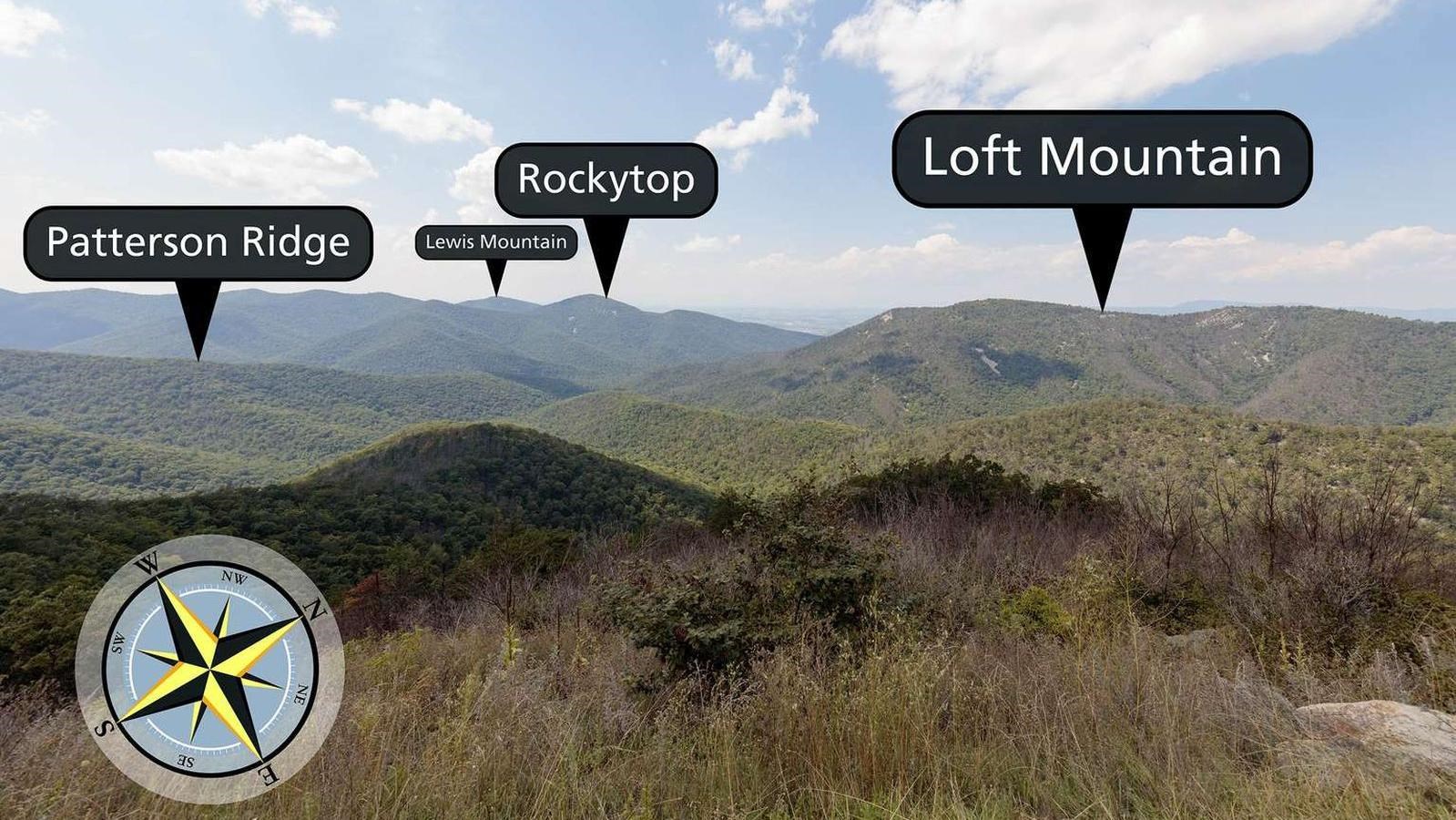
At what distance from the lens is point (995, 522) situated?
11.1m

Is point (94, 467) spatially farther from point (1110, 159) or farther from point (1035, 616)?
point (1110, 159)

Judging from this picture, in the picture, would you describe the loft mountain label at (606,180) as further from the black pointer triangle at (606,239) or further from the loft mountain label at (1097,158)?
the loft mountain label at (1097,158)

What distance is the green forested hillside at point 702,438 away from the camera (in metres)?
76.6

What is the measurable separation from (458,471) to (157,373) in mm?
122339

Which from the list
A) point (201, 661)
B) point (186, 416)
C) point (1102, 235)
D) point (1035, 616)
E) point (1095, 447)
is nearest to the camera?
point (201, 661)

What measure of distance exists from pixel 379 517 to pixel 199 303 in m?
41.5

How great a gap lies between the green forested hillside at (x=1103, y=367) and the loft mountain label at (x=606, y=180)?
12322 cm

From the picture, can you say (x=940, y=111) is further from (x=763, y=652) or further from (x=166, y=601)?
(x=166, y=601)

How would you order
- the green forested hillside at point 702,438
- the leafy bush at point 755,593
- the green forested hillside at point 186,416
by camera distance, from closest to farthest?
the leafy bush at point 755,593
the green forested hillside at point 186,416
the green forested hillside at point 702,438

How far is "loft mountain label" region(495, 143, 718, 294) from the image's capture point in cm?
332

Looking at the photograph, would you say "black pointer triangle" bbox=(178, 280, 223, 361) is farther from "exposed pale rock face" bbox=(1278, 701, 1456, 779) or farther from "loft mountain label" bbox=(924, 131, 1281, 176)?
"exposed pale rock face" bbox=(1278, 701, 1456, 779)

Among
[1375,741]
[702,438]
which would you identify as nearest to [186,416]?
[702,438]

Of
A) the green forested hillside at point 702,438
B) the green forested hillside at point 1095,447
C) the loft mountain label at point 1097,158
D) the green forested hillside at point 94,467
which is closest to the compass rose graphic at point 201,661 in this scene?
the loft mountain label at point 1097,158

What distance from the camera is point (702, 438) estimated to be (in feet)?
316
